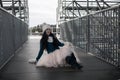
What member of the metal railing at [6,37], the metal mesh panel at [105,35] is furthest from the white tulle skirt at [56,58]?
the metal mesh panel at [105,35]

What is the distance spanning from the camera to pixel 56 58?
8.28m

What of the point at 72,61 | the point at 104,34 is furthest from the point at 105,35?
the point at 72,61

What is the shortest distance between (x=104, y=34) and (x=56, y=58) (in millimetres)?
2053

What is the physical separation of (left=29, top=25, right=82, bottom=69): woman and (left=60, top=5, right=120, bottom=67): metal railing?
1.22 meters

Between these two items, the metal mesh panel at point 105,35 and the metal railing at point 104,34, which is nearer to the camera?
the metal railing at point 104,34

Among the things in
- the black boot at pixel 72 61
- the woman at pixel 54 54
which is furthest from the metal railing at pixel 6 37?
the black boot at pixel 72 61

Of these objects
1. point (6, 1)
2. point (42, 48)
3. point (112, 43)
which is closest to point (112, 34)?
point (112, 43)

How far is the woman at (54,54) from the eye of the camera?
7973 mm

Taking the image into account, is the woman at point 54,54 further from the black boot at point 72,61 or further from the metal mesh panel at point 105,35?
the metal mesh panel at point 105,35

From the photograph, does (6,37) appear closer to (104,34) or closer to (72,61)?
(72,61)

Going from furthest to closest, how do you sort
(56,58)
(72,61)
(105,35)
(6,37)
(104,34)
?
(104,34) < (105,35) < (6,37) < (56,58) < (72,61)

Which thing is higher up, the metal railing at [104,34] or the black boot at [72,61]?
the metal railing at [104,34]

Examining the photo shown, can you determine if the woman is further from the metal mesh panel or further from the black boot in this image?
the metal mesh panel

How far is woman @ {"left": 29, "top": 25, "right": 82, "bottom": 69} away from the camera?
26.2ft
